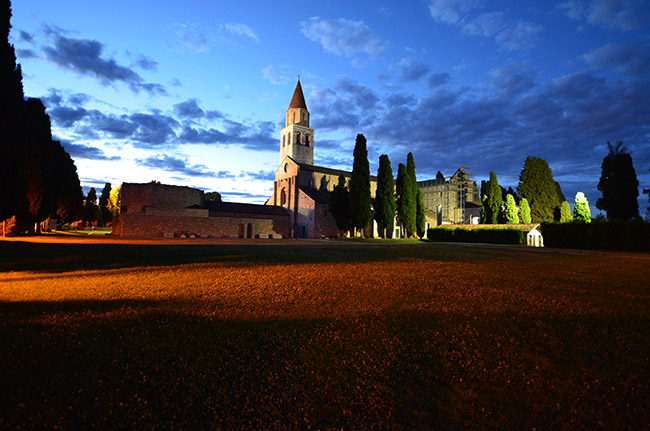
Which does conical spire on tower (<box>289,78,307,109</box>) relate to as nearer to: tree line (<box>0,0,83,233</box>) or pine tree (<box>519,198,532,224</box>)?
tree line (<box>0,0,83,233</box>)

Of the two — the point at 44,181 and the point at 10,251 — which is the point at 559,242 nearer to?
the point at 10,251

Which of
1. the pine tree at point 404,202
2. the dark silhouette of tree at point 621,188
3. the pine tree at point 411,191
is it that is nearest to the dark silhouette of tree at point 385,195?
the pine tree at point 404,202

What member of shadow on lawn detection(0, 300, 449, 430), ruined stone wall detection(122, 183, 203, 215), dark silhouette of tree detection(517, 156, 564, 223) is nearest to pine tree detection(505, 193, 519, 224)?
dark silhouette of tree detection(517, 156, 564, 223)

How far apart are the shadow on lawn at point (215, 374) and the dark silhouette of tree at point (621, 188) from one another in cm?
3710

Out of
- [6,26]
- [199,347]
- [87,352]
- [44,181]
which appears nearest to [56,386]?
[87,352]

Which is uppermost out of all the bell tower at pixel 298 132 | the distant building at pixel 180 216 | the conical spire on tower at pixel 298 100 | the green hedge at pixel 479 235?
the conical spire on tower at pixel 298 100

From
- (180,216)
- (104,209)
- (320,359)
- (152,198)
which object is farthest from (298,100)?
(320,359)

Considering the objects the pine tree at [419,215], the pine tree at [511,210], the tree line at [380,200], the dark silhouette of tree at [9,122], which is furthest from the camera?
the pine tree at [419,215]

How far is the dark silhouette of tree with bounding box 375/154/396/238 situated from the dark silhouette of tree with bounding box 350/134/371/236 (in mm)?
3061

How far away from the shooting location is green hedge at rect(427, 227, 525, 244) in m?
34.6

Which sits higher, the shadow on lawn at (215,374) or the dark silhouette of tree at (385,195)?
the dark silhouette of tree at (385,195)

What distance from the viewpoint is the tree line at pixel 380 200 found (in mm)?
40547

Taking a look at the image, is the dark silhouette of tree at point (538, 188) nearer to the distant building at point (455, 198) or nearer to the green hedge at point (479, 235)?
Answer: the green hedge at point (479, 235)

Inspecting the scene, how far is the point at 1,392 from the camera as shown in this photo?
9.45 feet
